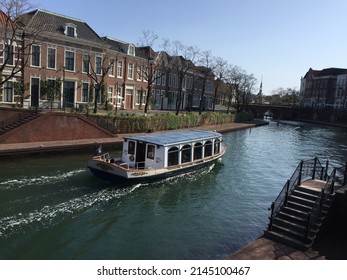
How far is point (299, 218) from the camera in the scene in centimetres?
1358

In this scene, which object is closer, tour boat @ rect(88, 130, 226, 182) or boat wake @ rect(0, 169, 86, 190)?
boat wake @ rect(0, 169, 86, 190)

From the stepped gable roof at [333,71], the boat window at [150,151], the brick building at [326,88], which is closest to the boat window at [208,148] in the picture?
the boat window at [150,151]

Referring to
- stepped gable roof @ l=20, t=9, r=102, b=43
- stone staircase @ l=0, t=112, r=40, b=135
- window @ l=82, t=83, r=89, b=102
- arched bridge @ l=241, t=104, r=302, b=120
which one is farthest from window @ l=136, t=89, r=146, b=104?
arched bridge @ l=241, t=104, r=302, b=120

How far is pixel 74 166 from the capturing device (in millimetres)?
24953

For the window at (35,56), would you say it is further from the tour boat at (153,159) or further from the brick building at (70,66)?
the tour boat at (153,159)

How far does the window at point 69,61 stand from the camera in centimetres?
4322

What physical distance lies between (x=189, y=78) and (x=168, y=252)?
221 ft

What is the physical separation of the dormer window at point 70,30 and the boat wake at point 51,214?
29560mm

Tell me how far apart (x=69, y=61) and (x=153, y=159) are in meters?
26.4

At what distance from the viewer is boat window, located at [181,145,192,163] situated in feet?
80.7

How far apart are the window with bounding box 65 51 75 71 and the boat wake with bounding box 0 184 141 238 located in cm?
2827

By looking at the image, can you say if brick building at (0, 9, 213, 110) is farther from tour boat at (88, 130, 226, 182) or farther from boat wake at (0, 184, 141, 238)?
boat wake at (0, 184, 141, 238)

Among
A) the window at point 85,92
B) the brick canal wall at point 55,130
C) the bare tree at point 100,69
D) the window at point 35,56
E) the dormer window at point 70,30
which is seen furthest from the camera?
the bare tree at point 100,69

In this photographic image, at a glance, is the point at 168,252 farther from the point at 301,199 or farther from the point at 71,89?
the point at 71,89
